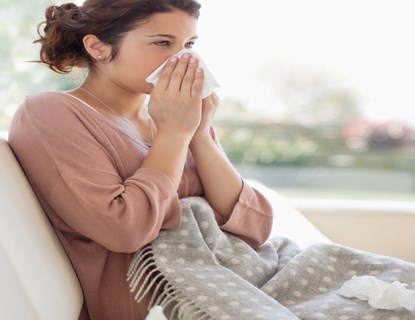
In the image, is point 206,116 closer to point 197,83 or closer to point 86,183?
point 197,83

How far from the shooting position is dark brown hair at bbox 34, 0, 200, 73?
165 cm

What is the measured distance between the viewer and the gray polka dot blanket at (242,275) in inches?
53.4

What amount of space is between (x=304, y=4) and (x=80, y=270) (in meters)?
3.45

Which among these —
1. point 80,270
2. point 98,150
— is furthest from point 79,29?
point 80,270

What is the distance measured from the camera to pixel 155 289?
4.68 ft

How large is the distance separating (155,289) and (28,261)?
0.25 metres

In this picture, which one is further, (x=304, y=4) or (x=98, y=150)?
(x=304, y=4)

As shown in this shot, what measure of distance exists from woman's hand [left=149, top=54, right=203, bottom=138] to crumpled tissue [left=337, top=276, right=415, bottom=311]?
1.49 ft

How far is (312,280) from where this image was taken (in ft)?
5.14

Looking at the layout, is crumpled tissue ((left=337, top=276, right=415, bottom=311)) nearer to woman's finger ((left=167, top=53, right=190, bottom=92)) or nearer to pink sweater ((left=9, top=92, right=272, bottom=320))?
pink sweater ((left=9, top=92, right=272, bottom=320))

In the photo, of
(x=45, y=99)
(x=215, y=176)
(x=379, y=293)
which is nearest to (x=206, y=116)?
(x=215, y=176)

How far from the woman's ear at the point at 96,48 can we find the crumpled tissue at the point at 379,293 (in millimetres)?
722

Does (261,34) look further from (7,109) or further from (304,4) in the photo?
(7,109)

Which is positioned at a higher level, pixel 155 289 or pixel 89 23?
pixel 89 23
